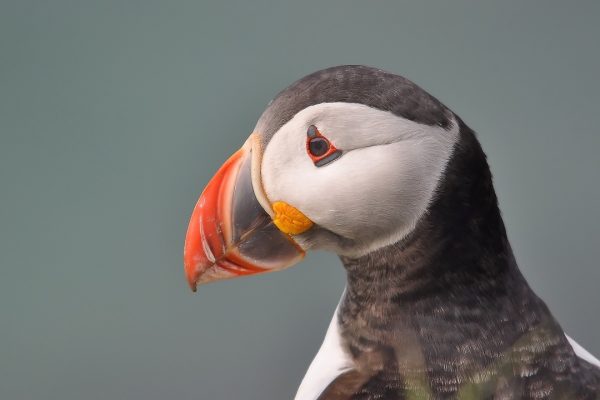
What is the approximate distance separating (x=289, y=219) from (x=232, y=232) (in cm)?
8

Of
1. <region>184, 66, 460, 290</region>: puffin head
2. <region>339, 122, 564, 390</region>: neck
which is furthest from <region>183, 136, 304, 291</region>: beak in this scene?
<region>339, 122, 564, 390</region>: neck

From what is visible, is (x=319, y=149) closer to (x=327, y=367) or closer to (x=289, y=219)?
(x=289, y=219)

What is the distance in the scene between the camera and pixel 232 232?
1.19 meters

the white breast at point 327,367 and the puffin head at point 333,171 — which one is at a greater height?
the puffin head at point 333,171

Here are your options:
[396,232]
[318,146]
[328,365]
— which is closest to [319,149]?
[318,146]

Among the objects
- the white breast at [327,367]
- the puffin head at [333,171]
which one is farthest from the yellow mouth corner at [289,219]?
the white breast at [327,367]

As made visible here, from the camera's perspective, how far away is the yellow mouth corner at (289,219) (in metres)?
1.16

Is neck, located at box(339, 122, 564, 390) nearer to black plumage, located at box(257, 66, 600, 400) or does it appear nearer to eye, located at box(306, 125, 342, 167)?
black plumage, located at box(257, 66, 600, 400)

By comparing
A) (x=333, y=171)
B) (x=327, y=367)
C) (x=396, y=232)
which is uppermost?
(x=333, y=171)

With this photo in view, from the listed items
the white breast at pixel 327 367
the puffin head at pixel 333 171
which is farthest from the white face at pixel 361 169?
the white breast at pixel 327 367

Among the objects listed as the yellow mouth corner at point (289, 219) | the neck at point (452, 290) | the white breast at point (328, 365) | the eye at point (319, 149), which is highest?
the eye at point (319, 149)

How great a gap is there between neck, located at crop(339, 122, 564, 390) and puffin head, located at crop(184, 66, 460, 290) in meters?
0.02

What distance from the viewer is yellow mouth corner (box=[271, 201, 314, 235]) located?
3.79 feet

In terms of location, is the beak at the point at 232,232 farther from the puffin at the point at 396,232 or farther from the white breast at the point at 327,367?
the white breast at the point at 327,367
